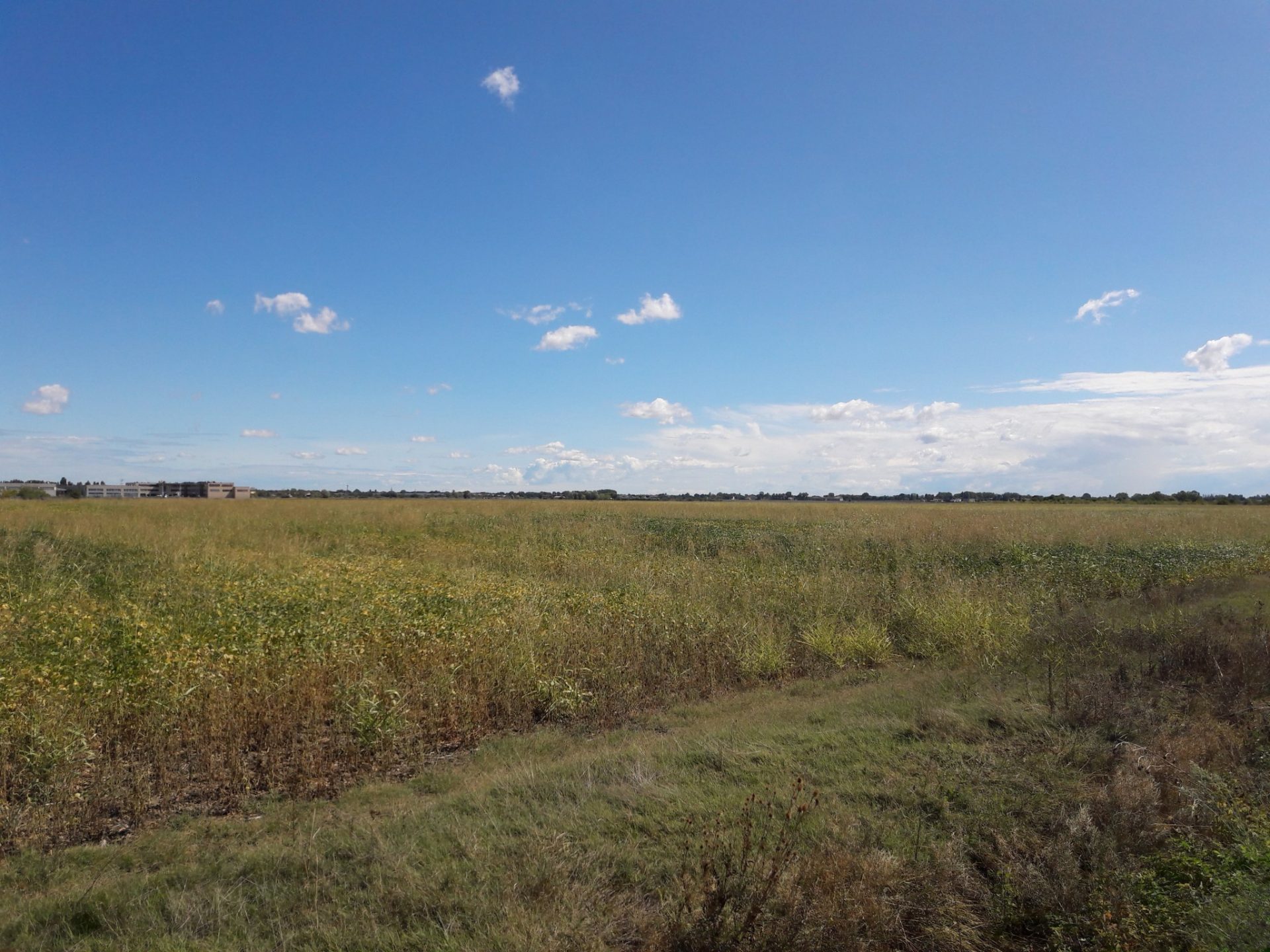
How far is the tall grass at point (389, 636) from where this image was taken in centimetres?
546

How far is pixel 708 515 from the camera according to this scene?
41219 mm

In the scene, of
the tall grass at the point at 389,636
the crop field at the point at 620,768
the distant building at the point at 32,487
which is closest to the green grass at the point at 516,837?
the crop field at the point at 620,768

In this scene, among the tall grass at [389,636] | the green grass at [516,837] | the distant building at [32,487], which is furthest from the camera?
the distant building at [32,487]

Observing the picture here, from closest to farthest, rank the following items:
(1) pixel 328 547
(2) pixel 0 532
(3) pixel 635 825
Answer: (3) pixel 635 825, (2) pixel 0 532, (1) pixel 328 547

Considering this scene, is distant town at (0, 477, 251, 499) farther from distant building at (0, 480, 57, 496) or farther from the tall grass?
the tall grass

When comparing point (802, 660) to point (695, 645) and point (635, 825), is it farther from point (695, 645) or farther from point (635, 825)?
point (635, 825)

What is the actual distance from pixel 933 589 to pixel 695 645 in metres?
6.14

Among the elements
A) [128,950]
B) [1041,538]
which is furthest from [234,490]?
[128,950]

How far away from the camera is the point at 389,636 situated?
26.2 ft

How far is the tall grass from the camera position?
17.9 ft

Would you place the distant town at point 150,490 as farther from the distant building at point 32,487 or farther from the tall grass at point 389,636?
the tall grass at point 389,636

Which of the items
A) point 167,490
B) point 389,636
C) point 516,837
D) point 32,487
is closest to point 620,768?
point 516,837

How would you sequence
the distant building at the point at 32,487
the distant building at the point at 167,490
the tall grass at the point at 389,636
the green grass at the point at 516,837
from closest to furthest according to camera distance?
the green grass at the point at 516,837 < the tall grass at the point at 389,636 < the distant building at the point at 32,487 < the distant building at the point at 167,490

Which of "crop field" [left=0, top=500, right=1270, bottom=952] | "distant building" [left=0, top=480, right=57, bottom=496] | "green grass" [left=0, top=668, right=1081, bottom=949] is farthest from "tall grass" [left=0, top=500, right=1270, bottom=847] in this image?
"distant building" [left=0, top=480, right=57, bottom=496]
